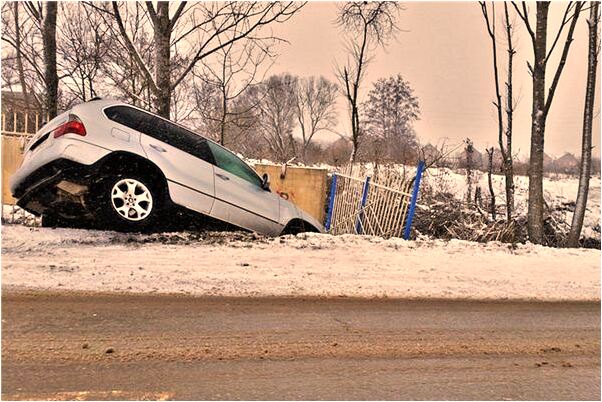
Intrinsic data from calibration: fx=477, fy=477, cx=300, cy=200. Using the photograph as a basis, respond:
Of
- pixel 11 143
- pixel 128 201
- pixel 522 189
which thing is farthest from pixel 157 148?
pixel 522 189

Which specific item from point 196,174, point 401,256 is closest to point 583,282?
point 401,256

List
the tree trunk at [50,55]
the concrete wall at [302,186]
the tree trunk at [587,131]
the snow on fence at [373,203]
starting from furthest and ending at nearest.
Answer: the concrete wall at [302,186] < the tree trunk at [50,55] < the tree trunk at [587,131] < the snow on fence at [373,203]

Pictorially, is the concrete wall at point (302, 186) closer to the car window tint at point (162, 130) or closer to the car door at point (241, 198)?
the car door at point (241, 198)

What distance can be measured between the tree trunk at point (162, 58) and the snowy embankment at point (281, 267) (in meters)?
3.39

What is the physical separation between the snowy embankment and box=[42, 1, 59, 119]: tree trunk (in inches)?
185

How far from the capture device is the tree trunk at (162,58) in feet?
29.8

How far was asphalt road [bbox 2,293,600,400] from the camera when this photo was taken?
2.85 m

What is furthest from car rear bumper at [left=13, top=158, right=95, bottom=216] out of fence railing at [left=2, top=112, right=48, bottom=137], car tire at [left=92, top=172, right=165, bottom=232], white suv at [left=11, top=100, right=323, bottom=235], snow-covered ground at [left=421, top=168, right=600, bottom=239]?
snow-covered ground at [left=421, top=168, right=600, bottom=239]

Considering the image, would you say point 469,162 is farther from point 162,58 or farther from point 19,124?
point 19,124

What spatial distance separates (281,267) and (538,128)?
21.8ft

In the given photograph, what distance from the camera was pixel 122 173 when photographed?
20.8 feet

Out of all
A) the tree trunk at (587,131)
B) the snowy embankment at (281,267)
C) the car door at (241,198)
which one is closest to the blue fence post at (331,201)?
the snowy embankment at (281,267)

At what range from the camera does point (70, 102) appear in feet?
37.4

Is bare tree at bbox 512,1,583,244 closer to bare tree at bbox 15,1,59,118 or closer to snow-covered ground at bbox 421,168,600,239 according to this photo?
snow-covered ground at bbox 421,168,600,239
